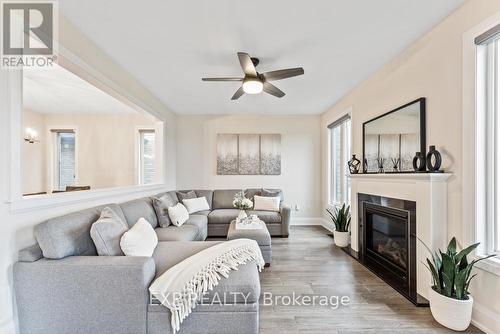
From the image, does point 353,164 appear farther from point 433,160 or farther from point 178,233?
point 178,233

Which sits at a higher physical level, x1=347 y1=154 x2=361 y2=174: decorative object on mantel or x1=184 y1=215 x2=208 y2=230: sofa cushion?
x1=347 y1=154 x2=361 y2=174: decorative object on mantel

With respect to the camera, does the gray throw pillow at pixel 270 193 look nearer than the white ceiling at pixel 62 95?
No

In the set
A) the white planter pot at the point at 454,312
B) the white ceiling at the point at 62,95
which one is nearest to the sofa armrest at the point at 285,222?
the white planter pot at the point at 454,312

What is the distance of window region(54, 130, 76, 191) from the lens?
18.7 feet

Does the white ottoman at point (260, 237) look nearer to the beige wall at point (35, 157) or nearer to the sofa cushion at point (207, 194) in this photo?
the sofa cushion at point (207, 194)

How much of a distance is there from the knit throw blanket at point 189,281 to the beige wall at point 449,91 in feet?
6.02

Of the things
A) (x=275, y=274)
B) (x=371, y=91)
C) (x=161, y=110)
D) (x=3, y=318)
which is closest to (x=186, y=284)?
(x=3, y=318)

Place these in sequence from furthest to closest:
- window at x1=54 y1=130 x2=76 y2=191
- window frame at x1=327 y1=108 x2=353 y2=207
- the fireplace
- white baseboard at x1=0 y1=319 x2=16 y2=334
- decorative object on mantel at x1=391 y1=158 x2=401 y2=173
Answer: window at x1=54 y1=130 x2=76 y2=191
window frame at x1=327 y1=108 x2=353 y2=207
decorative object on mantel at x1=391 y1=158 x2=401 y2=173
the fireplace
white baseboard at x1=0 y1=319 x2=16 y2=334

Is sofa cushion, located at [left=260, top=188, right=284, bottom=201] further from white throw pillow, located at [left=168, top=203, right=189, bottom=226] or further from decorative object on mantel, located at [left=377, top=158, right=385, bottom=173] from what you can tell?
decorative object on mantel, located at [left=377, top=158, right=385, bottom=173]

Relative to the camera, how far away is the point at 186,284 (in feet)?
5.54

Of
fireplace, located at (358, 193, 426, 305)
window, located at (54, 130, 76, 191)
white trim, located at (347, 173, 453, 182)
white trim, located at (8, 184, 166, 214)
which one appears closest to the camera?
white trim, located at (8, 184, 166, 214)

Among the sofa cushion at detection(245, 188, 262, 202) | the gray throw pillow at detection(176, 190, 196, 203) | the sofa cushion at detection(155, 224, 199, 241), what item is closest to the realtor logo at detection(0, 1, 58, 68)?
the sofa cushion at detection(155, 224, 199, 241)

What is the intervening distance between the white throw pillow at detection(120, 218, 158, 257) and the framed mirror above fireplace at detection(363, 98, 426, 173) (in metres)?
2.70

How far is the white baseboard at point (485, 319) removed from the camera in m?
1.76
